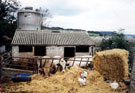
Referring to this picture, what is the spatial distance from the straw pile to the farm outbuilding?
8610mm

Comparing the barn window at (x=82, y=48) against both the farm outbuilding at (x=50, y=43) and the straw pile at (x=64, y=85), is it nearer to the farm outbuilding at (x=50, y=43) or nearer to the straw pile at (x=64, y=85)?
the farm outbuilding at (x=50, y=43)

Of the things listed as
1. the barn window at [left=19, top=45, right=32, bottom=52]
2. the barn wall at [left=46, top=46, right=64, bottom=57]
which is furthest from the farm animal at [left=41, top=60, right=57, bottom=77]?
the barn window at [left=19, top=45, right=32, bottom=52]

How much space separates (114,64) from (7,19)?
27007 millimetres

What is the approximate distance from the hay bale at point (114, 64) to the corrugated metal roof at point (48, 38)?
31.8 ft

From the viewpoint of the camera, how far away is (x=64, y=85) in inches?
389

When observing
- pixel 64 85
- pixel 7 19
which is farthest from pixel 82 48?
pixel 7 19

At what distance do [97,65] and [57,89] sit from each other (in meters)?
3.61

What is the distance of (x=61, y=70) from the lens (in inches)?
498

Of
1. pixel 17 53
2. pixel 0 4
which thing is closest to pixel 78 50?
pixel 17 53

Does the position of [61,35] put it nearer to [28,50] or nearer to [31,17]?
[28,50]

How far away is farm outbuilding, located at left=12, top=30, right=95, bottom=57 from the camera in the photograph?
1914 centimetres

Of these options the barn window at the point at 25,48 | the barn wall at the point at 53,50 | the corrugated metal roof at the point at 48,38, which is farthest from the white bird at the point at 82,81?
the barn window at the point at 25,48

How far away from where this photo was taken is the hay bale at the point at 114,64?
32.8 ft

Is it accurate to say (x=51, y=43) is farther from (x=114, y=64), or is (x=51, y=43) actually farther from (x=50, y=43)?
(x=114, y=64)
